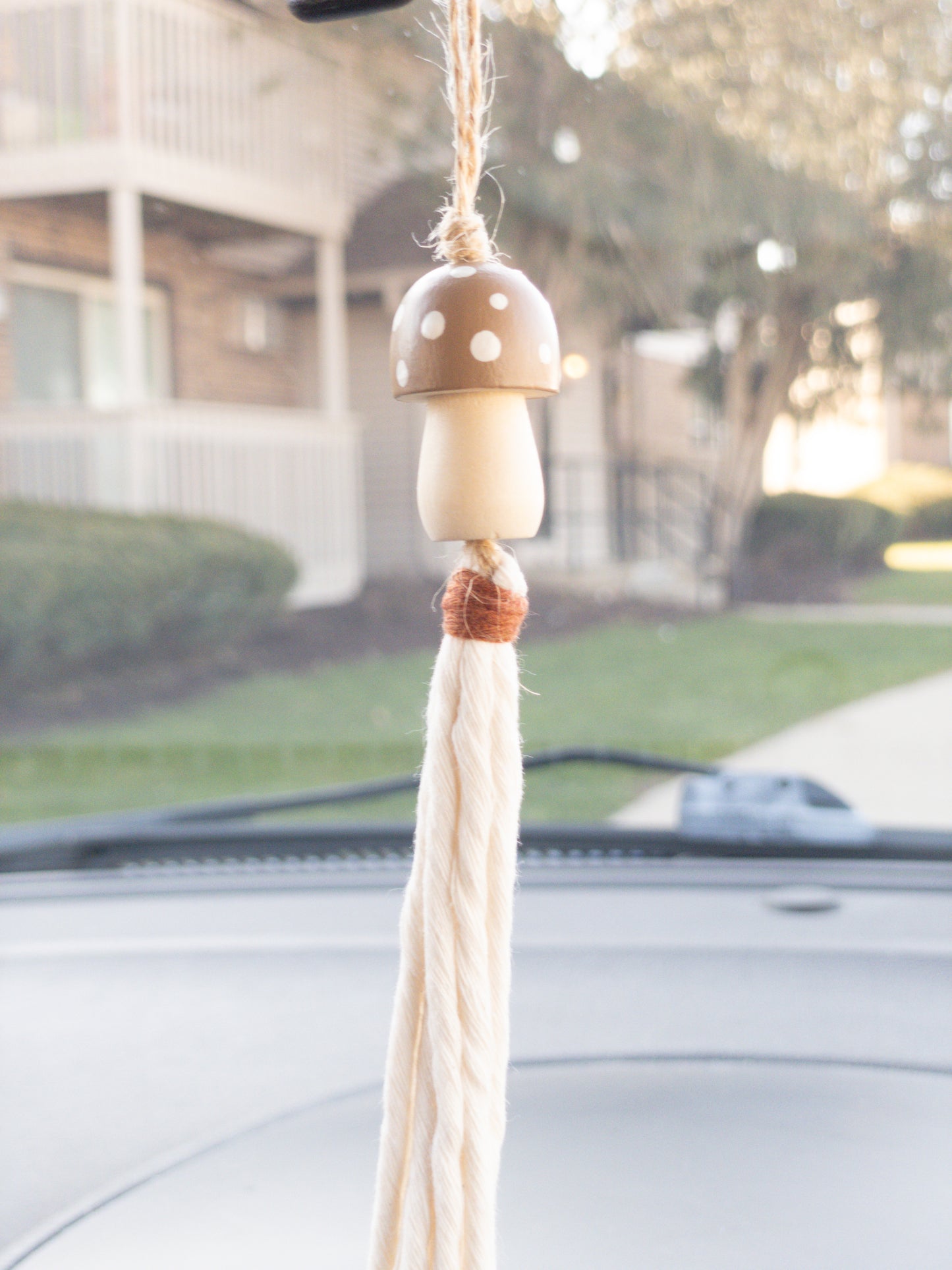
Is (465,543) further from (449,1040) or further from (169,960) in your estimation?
(169,960)

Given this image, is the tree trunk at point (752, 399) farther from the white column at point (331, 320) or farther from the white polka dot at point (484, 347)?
the white column at point (331, 320)

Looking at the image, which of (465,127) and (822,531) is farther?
(822,531)

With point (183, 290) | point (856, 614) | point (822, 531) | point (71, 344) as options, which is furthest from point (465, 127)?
point (71, 344)

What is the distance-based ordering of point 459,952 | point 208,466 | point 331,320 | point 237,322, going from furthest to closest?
1. point 208,466
2. point 331,320
3. point 237,322
4. point 459,952

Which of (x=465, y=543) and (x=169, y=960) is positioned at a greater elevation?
(x=465, y=543)

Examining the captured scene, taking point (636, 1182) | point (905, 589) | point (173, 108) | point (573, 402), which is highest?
point (173, 108)

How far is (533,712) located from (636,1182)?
1.44 metres

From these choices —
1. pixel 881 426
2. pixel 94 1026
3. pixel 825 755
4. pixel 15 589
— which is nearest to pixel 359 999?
pixel 94 1026

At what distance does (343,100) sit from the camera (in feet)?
9.32

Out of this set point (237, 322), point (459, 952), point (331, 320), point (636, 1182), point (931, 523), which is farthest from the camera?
point (331, 320)

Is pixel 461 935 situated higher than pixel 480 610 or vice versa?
pixel 480 610

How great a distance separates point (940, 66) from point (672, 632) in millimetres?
2197

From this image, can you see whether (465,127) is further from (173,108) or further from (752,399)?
(173,108)

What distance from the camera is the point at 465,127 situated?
62 centimetres
